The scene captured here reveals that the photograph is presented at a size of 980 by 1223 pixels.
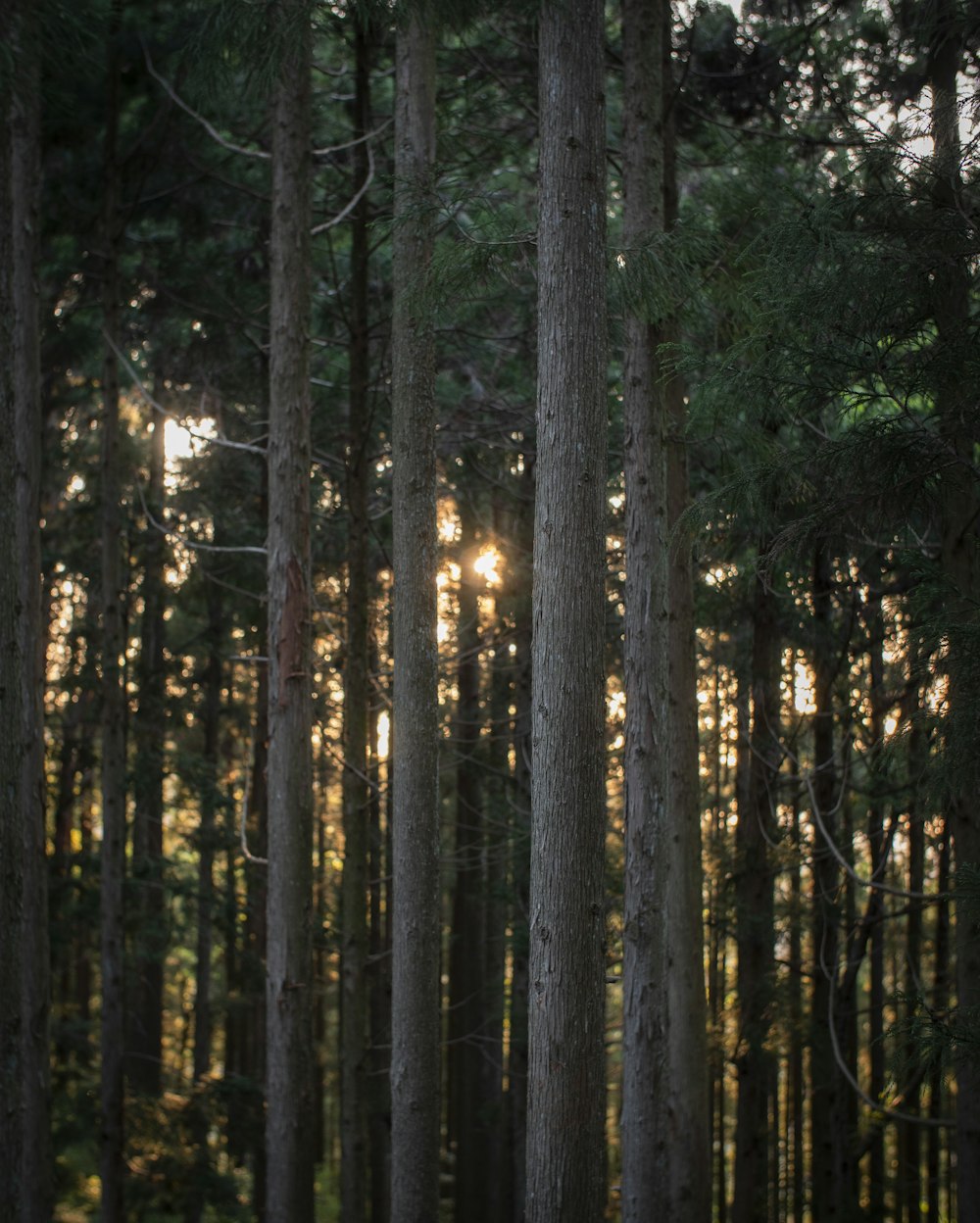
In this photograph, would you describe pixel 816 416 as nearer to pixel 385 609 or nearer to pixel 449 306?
pixel 449 306

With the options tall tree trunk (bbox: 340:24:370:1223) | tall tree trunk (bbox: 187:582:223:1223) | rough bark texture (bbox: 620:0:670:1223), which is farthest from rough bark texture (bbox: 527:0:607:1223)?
tall tree trunk (bbox: 187:582:223:1223)

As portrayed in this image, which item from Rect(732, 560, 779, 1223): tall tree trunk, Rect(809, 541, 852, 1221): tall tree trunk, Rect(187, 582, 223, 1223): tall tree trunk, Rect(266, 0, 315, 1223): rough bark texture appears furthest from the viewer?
Rect(187, 582, 223, 1223): tall tree trunk

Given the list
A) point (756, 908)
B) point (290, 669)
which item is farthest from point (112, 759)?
point (756, 908)

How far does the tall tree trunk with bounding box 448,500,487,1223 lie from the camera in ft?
54.1

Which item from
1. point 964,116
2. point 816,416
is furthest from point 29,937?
point 964,116

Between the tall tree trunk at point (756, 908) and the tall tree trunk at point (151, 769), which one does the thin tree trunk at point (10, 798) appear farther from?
the tall tree trunk at point (756, 908)

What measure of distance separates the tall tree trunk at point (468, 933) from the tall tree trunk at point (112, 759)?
4885 mm

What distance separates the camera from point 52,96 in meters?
11.4

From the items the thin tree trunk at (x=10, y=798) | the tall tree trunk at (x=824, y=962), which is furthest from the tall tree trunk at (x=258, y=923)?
the tall tree trunk at (x=824, y=962)

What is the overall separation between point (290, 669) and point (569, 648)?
352cm

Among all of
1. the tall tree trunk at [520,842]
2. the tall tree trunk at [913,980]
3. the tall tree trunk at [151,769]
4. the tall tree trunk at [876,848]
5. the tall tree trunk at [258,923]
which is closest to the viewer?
the tall tree trunk at [876,848]

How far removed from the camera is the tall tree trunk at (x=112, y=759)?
38.8ft

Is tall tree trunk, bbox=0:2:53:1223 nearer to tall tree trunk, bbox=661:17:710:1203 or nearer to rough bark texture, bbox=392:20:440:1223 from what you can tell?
rough bark texture, bbox=392:20:440:1223

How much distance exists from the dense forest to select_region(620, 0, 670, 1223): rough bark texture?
3 cm
